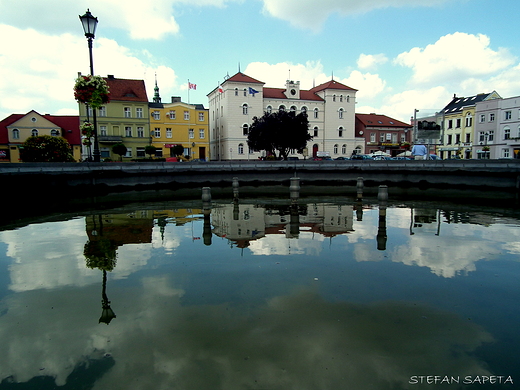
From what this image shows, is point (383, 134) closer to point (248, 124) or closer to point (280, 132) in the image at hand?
point (248, 124)

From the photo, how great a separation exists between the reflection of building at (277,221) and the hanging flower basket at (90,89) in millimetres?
10820

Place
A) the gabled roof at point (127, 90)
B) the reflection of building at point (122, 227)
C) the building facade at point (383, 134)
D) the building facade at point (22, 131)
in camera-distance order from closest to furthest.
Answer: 1. the reflection of building at point (122, 227)
2. the building facade at point (22, 131)
3. the gabled roof at point (127, 90)
4. the building facade at point (383, 134)

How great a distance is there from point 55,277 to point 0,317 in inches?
99.2

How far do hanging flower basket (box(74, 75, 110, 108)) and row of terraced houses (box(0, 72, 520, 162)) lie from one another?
2988 centimetres

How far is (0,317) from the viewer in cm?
753

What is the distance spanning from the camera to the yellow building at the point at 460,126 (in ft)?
208

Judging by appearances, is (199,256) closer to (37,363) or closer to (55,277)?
(55,277)

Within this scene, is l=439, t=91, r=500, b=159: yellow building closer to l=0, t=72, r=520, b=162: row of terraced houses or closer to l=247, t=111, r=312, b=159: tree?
l=0, t=72, r=520, b=162: row of terraced houses

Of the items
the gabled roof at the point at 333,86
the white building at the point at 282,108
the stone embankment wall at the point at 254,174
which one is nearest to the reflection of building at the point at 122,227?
the stone embankment wall at the point at 254,174

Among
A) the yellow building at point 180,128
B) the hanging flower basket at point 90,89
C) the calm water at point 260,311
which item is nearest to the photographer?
the calm water at point 260,311

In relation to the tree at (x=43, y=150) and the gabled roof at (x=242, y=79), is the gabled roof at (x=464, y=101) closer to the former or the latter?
the gabled roof at (x=242, y=79)

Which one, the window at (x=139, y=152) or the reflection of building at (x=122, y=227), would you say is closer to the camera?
the reflection of building at (x=122, y=227)

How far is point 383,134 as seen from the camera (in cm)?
7738

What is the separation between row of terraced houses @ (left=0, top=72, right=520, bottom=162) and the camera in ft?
186
